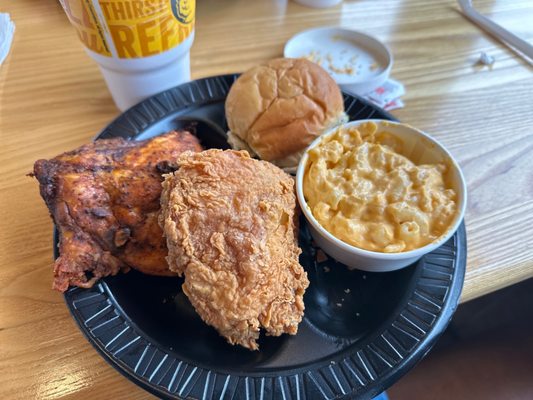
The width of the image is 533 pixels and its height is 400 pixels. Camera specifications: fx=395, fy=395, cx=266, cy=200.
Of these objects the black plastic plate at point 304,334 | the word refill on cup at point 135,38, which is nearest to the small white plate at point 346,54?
the word refill on cup at point 135,38

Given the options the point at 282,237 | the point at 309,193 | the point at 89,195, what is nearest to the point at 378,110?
the point at 309,193

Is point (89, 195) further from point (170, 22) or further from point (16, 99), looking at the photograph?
point (16, 99)

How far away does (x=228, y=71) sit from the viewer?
1.54 metres

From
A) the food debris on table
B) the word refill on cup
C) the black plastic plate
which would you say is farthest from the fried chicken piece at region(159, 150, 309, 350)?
the food debris on table

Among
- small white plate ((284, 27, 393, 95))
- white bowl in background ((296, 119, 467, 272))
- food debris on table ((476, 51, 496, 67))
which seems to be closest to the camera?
white bowl in background ((296, 119, 467, 272))

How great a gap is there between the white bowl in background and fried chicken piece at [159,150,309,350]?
0.09m

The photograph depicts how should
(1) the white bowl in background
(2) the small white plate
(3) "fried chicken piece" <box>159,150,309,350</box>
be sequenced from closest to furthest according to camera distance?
(3) "fried chicken piece" <box>159,150,309,350</box>
(1) the white bowl in background
(2) the small white plate

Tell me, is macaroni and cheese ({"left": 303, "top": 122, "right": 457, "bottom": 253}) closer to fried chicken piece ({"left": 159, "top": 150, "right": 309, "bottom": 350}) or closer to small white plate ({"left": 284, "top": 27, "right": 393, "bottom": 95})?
fried chicken piece ({"left": 159, "top": 150, "right": 309, "bottom": 350})

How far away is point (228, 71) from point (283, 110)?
512mm

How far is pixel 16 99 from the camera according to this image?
4.50 ft

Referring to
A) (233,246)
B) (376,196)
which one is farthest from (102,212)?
(376,196)

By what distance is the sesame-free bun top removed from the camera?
44.9 inches

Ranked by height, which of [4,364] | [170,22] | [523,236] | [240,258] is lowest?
[523,236]

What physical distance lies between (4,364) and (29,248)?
29 cm
